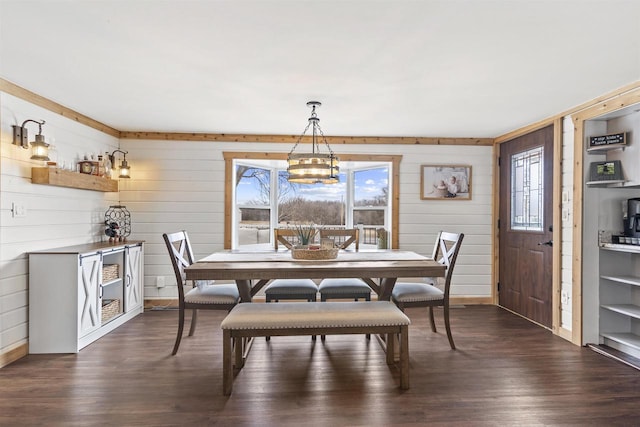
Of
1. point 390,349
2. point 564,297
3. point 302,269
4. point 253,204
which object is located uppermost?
point 253,204

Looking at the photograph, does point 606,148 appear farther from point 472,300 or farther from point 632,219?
point 472,300

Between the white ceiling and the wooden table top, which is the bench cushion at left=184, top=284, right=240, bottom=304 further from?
the white ceiling

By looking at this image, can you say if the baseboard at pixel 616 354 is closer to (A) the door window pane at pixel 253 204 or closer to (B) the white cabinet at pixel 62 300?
(A) the door window pane at pixel 253 204

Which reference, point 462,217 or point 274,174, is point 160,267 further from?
point 462,217

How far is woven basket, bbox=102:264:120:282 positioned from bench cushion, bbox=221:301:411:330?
187 cm

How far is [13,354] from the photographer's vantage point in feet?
9.96

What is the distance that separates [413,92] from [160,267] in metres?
3.70

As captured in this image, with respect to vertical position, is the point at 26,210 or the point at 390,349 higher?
the point at 26,210

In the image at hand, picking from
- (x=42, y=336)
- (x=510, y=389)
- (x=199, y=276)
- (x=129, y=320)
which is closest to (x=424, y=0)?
(x=199, y=276)

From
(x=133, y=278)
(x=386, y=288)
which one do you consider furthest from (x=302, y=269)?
(x=133, y=278)

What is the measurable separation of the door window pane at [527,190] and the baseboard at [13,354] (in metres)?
5.12

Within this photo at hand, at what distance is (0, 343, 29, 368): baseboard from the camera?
294 centimetres

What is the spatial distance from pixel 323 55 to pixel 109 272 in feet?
10.1

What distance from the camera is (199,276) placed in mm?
2770
